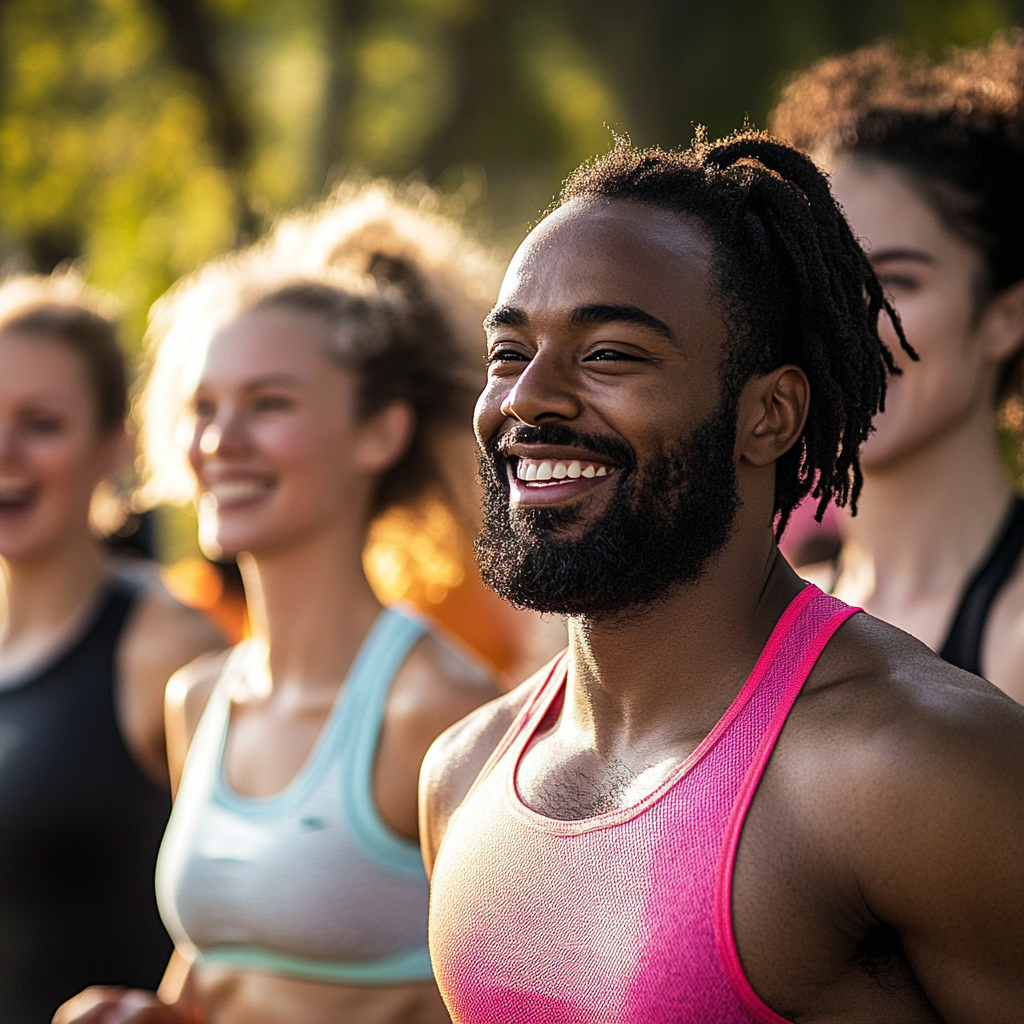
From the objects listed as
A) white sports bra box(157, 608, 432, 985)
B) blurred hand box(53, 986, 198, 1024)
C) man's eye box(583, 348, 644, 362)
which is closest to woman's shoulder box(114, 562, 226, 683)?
white sports bra box(157, 608, 432, 985)

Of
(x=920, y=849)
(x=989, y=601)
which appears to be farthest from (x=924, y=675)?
(x=989, y=601)

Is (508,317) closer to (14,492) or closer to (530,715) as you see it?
(530,715)

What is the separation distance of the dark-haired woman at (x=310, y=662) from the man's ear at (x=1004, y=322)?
1255 mm

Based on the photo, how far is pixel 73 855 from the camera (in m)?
3.58

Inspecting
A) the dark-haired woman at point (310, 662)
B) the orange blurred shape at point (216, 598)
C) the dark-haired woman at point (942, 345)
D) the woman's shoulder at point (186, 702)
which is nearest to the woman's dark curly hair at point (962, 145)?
the dark-haired woman at point (942, 345)

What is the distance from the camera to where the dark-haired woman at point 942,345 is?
3.00m

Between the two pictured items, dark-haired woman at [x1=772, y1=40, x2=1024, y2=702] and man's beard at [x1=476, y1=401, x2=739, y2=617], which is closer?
man's beard at [x1=476, y1=401, x2=739, y2=617]

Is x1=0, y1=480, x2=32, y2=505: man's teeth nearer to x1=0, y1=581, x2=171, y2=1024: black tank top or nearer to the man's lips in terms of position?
x1=0, y1=581, x2=171, y2=1024: black tank top

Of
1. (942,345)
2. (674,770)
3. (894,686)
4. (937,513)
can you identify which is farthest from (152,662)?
(894,686)

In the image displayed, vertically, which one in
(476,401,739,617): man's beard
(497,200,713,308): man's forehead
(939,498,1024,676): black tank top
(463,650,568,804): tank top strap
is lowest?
(939,498,1024,676): black tank top

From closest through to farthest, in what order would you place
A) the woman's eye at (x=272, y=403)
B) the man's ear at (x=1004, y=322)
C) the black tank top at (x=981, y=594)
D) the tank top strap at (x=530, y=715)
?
1. the tank top strap at (x=530, y=715)
2. the black tank top at (x=981, y=594)
3. the man's ear at (x=1004, y=322)
4. the woman's eye at (x=272, y=403)

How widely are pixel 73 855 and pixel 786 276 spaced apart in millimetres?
2508

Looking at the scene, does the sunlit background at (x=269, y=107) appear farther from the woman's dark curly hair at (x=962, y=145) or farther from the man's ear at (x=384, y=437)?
the man's ear at (x=384, y=437)

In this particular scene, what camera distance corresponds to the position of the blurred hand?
9.28ft
